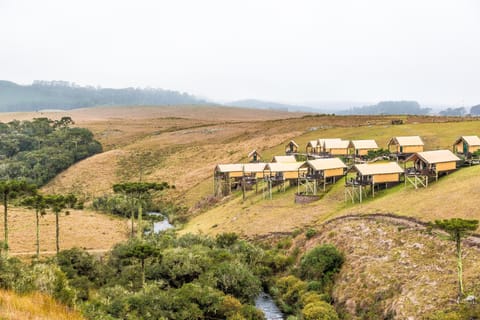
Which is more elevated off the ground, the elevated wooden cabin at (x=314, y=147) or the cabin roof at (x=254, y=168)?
the elevated wooden cabin at (x=314, y=147)

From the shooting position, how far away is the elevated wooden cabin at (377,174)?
57.9 m

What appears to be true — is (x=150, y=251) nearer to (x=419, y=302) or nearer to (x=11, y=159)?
(x=419, y=302)

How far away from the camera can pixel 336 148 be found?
8356cm

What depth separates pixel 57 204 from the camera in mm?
50031

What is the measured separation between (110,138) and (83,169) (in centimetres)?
4013

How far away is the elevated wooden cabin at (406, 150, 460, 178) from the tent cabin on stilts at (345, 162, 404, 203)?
269 cm

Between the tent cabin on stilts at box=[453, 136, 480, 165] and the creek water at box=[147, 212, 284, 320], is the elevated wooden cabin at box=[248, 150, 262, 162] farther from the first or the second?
the creek water at box=[147, 212, 284, 320]

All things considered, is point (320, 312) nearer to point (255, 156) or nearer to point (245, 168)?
point (245, 168)

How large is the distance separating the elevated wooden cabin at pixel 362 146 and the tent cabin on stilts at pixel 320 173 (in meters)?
12.1

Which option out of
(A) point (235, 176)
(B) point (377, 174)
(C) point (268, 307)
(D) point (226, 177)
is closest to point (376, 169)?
(B) point (377, 174)

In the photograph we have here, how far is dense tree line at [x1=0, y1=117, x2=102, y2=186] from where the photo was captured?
11312 cm

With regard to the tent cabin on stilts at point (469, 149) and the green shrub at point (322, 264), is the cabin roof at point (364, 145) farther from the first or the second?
the green shrub at point (322, 264)

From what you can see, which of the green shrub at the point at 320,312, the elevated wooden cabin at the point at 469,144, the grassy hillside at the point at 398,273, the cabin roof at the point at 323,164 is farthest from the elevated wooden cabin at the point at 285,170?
the green shrub at the point at 320,312

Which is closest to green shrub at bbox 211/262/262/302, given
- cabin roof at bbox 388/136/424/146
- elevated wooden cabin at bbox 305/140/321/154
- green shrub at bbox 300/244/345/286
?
green shrub at bbox 300/244/345/286
